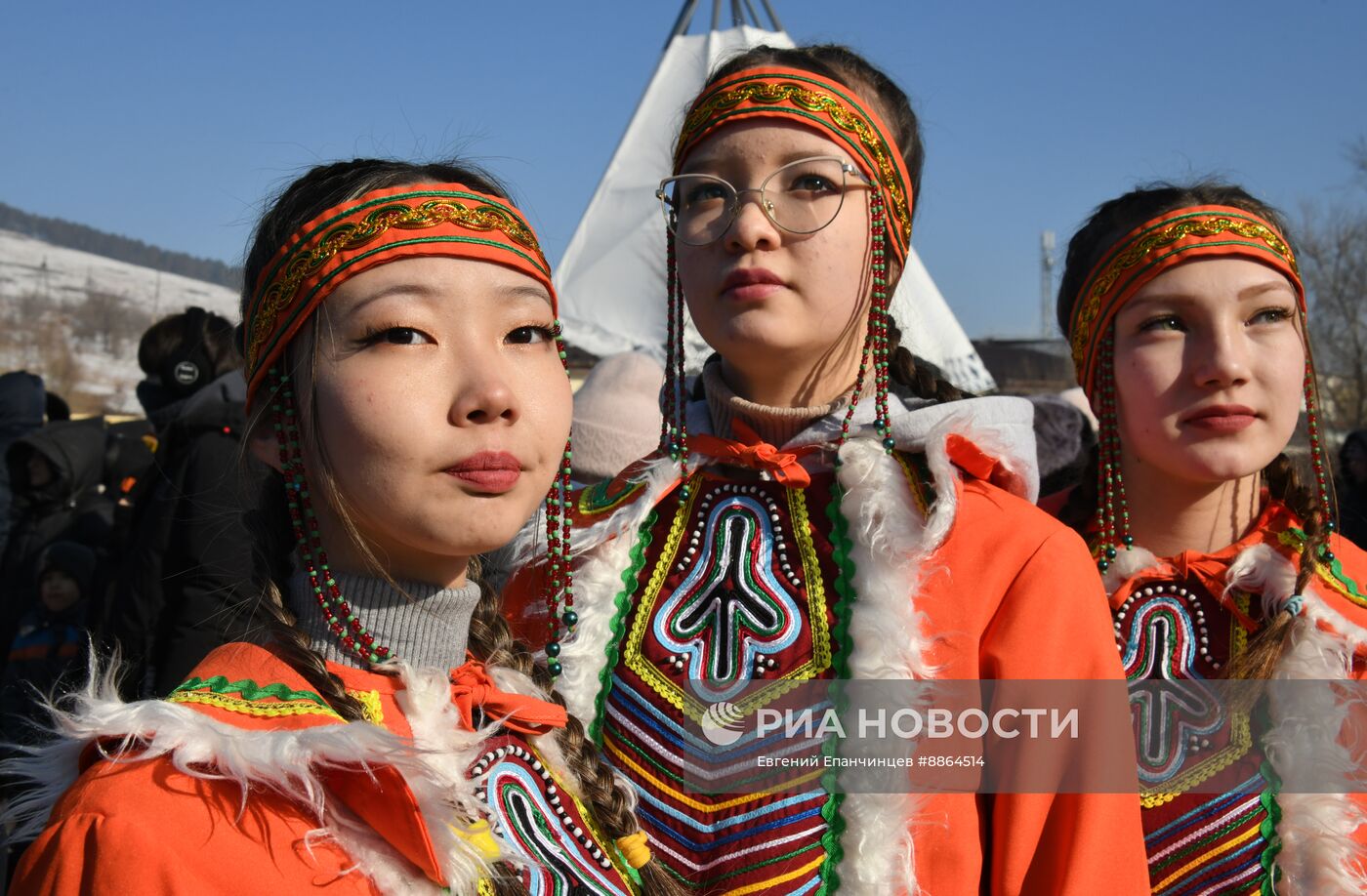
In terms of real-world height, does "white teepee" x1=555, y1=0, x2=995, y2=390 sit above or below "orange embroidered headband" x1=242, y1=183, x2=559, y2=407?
above

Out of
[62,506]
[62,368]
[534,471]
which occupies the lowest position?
[534,471]

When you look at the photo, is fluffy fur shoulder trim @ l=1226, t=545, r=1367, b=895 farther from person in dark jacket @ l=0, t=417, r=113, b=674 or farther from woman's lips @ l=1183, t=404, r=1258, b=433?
person in dark jacket @ l=0, t=417, r=113, b=674

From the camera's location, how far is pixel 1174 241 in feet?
7.64

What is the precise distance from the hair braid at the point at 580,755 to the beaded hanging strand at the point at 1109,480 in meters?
1.13

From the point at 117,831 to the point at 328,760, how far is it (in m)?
→ 0.20

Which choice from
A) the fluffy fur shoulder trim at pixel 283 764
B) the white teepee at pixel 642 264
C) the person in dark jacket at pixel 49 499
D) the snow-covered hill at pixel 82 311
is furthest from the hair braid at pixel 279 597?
the snow-covered hill at pixel 82 311

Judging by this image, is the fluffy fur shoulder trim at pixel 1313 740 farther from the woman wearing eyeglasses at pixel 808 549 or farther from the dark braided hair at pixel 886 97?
the dark braided hair at pixel 886 97

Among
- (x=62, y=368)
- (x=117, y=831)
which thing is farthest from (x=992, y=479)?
(x=62, y=368)

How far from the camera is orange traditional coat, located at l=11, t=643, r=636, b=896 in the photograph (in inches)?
44.3

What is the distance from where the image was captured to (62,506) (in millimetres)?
5438

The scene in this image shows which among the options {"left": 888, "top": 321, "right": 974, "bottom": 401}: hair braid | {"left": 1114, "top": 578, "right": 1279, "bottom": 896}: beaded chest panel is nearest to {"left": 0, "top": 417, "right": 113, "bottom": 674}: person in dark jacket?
{"left": 888, "top": 321, "right": 974, "bottom": 401}: hair braid

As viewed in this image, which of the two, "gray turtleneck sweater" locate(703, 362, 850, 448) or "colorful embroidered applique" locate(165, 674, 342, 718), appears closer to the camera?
"colorful embroidered applique" locate(165, 674, 342, 718)

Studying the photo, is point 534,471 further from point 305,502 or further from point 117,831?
point 117,831

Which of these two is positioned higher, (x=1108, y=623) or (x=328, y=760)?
(x=1108, y=623)
